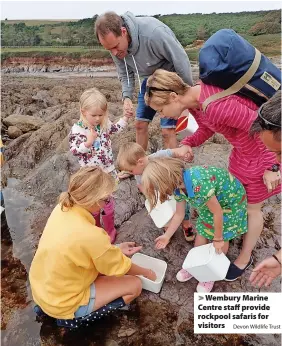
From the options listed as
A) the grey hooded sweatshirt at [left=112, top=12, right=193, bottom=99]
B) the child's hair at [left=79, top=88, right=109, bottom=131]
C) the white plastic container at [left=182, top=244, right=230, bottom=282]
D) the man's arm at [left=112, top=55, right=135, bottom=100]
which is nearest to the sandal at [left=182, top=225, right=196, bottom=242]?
the white plastic container at [left=182, top=244, right=230, bottom=282]

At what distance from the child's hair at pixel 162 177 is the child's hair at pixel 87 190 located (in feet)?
0.96

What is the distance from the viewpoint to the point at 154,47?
343 cm

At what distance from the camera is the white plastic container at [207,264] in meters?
2.58

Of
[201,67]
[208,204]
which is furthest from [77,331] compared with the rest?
[201,67]

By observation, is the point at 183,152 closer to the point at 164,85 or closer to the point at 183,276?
the point at 164,85

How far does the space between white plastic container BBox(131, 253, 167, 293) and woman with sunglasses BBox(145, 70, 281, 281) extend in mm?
569

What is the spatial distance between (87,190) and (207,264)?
3.46 ft

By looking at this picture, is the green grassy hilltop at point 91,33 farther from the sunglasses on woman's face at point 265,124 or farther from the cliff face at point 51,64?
the sunglasses on woman's face at point 265,124

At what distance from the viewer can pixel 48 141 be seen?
Result: 6.12m

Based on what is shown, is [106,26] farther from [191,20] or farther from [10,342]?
[191,20]

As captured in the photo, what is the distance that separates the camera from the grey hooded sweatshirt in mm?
3375

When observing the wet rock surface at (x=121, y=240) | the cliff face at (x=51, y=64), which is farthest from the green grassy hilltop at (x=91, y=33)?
the wet rock surface at (x=121, y=240)

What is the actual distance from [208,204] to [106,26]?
1.95 meters

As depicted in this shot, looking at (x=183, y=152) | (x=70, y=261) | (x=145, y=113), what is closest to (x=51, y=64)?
(x=145, y=113)
